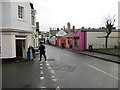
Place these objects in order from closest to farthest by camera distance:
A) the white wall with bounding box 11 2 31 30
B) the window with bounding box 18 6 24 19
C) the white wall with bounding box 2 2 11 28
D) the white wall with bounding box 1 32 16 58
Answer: the white wall with bounding box 1 32 16 58 → the white wall with bounding box 2 2 11 28 → the white wall with bounding box 11 2 31 30 → the window with bounding box 18 6 24 19

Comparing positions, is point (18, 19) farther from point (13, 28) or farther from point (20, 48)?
point (20, 48)

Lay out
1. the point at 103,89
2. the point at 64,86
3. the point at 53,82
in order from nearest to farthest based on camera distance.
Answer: the point at 103,89, the point at 64,86, the point at 53,82

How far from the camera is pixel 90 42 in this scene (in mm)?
28141

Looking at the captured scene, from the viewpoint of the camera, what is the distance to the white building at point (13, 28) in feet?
43.6

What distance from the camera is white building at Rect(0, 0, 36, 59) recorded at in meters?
13.3

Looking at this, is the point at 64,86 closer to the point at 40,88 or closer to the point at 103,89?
the point at 40,88

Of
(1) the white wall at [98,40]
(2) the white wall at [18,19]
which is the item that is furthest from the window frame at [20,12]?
(1) the white wall at [98,40]

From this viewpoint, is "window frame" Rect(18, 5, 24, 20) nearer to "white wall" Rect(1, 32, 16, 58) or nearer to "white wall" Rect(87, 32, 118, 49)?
"white wall" Rect(1, 32, 16, 58)

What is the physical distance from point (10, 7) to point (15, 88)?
9628 mm

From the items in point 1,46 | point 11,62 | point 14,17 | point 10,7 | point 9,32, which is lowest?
point 11,62

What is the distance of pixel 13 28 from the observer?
13.5m

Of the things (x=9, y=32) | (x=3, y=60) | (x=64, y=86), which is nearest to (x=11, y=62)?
(x=3, y=60)

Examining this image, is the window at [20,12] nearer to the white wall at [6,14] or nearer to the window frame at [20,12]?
the window frame at [20,12]

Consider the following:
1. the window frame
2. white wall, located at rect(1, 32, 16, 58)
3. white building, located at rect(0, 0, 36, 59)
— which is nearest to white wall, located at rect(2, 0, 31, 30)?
white building, located at rect(0, 0, 36, 59)
